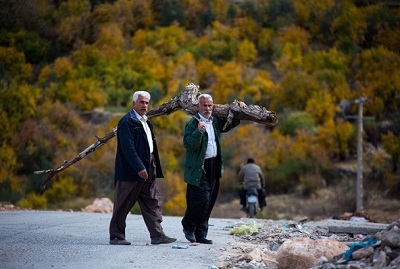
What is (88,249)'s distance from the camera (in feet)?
37.8

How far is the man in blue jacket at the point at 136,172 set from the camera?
1202 centimetres

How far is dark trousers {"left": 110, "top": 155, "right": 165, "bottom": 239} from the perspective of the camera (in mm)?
12094

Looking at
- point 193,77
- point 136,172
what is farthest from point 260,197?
point 193,77

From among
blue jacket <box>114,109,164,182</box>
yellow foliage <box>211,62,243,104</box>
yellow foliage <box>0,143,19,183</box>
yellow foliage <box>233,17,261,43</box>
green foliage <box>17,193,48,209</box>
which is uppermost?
yellow foliage <box>233,17,261,43</box>

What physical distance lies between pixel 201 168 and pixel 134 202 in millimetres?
973

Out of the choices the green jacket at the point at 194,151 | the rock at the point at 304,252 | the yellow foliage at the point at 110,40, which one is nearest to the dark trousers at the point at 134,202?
the green jacket at the point at 194,151

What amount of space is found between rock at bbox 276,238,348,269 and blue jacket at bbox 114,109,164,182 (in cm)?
245

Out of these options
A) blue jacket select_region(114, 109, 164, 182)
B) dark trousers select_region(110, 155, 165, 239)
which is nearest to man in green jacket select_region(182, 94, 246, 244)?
dark trousers select_region(110, 155, 165, 239)

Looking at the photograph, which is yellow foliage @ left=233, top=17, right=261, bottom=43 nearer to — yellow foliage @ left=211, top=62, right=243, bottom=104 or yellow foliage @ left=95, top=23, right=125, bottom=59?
yellow foliage @ left=95, top=23, right=125, bottom=59

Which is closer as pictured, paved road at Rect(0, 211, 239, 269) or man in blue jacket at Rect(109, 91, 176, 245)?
paved road at Rect(0, 211, 239, 269)

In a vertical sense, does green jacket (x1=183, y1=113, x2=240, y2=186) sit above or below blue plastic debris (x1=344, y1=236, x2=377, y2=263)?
above

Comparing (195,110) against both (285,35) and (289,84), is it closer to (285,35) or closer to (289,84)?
(289,84)

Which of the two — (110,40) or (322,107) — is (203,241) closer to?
(322,107)

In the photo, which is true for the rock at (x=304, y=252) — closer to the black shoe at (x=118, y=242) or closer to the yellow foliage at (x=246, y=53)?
the black shoe at (x=118, y=242)
